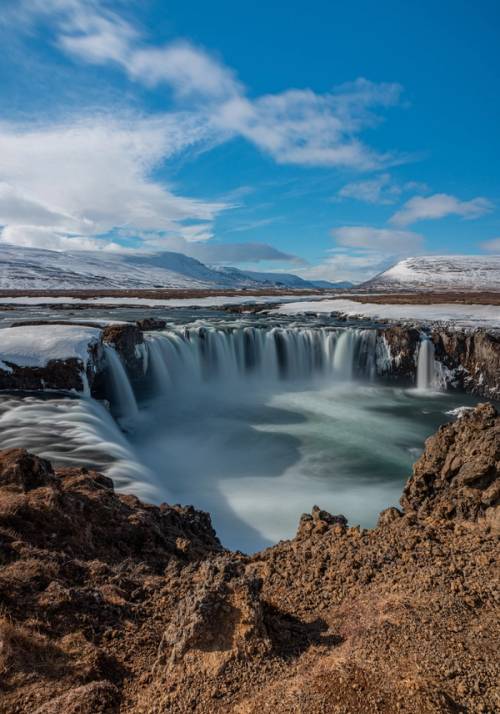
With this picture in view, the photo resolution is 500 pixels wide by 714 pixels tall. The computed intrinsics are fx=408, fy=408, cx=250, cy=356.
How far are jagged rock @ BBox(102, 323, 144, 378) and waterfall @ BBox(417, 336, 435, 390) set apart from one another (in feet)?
57.8

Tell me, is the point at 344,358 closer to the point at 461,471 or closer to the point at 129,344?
the point at 129,344

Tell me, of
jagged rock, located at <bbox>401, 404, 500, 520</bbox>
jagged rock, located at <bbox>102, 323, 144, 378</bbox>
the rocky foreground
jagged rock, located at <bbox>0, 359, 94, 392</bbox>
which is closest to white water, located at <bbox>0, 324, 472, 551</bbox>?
jagged rock, located at <bbox>102, 323, 144, 378</bbox>

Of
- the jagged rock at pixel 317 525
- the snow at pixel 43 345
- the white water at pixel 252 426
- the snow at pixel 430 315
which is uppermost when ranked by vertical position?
the snow at pixel 430 315

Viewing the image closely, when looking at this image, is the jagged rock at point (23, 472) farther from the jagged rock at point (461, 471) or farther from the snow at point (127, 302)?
the snow at point (127, 302)

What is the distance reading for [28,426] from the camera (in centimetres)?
1184

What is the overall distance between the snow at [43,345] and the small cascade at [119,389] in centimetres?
125

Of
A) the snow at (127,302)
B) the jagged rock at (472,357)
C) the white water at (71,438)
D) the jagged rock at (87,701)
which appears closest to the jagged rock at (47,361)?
the white water at (71,438)

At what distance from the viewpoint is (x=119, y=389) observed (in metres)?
19.9

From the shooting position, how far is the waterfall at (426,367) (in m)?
26.4

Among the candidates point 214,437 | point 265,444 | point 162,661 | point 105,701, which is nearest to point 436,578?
point 162,661

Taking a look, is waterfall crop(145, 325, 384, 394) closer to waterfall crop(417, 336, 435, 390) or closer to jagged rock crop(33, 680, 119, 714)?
waterfall crop(417, 336, 435, 390)

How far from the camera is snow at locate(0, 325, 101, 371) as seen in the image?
637 inches

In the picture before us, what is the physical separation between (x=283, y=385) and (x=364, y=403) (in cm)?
565

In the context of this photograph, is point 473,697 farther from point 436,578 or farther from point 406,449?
point 406,449
